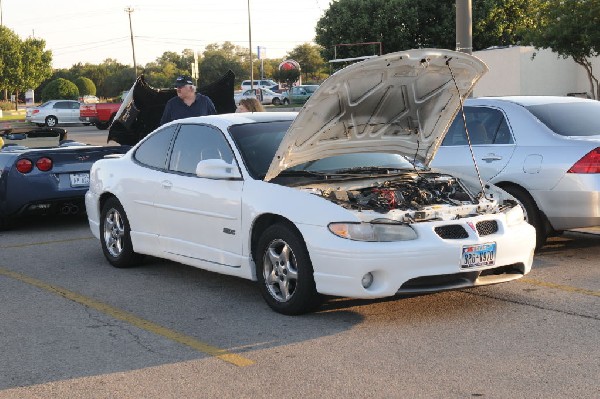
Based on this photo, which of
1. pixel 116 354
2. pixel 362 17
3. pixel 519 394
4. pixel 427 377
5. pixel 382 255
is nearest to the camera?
pixel 519 394

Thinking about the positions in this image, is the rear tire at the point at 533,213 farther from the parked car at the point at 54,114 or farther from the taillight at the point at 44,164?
the parked car at the point at 54,114

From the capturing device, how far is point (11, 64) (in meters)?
70.1

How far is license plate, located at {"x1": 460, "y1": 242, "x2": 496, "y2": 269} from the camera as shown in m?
6.46

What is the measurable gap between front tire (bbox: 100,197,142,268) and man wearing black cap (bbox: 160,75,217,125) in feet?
8.52

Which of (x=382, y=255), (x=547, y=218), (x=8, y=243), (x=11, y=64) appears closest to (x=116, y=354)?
(x=382, y=255)

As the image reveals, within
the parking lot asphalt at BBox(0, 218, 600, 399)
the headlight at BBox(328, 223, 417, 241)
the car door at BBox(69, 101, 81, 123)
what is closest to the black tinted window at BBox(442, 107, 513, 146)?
the parking lot asphalt at BBox(0, 218, 600, 399)

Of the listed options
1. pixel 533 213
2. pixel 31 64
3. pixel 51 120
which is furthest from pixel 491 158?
pixel 31 64

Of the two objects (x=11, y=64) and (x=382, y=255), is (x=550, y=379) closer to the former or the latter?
(x=382, y=255)

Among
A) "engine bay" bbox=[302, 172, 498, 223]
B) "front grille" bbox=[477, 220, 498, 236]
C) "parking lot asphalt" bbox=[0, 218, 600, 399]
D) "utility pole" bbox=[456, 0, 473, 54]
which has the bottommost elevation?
"parking lot asphalt" bbox=[0, 218, 600, 399]

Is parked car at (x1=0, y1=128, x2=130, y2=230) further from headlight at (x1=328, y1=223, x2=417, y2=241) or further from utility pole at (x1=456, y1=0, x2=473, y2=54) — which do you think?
headlight at (x1=328, y1=223, x2=417, y2=241)

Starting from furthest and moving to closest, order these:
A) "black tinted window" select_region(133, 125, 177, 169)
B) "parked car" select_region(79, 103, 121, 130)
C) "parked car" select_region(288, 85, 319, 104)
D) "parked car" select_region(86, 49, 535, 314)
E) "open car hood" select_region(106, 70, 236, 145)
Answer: "parked car" select_region(288, 85, 319, 104) < "parked car" select_region(79, 103, 121, 130) < "open car hood" select_region(106, 70, 236, 145) < "black tinted window" select_region(133, 125, 177, 169) < "parked car" select_region(86, 49, 535, 314)

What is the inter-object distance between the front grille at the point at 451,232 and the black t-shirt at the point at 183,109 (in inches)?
223

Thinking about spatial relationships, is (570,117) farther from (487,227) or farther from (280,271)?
(280,271)

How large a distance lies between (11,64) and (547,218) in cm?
6638
